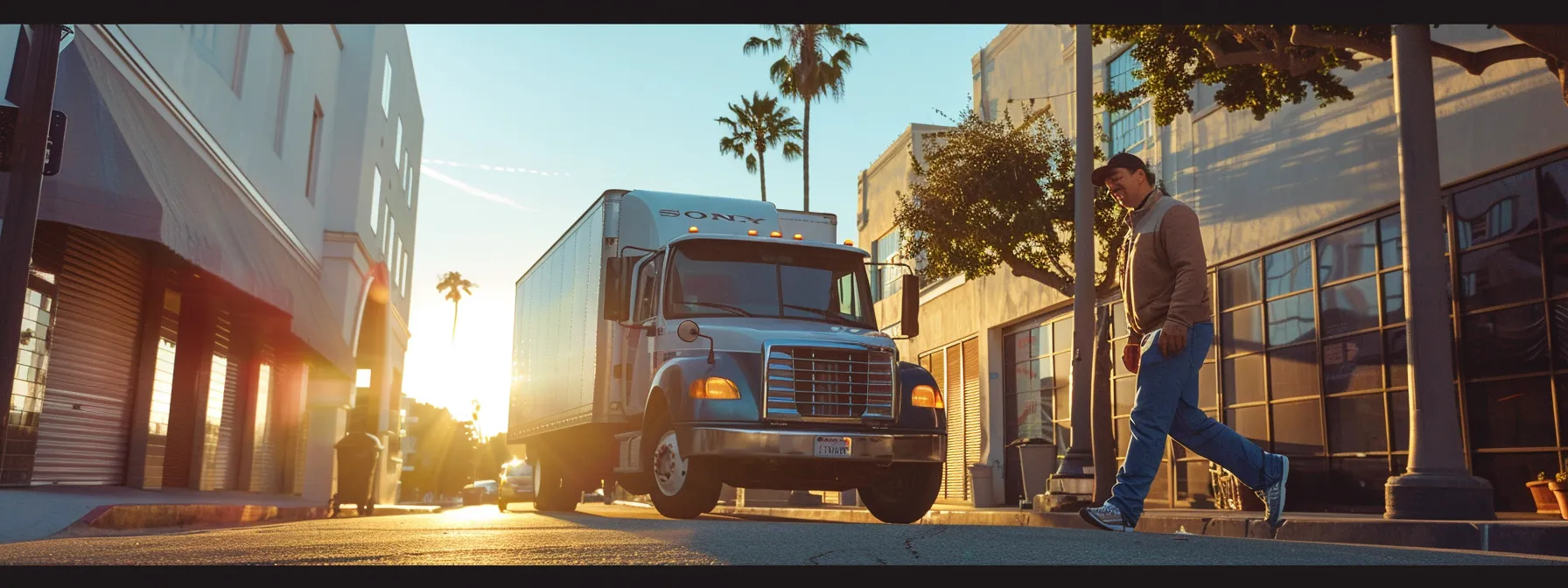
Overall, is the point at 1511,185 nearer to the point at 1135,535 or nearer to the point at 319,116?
the point at 1135,535

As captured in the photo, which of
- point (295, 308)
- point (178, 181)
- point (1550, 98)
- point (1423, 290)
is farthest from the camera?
point (295, 308)

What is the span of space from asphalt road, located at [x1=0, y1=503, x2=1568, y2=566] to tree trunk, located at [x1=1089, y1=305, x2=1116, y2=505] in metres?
7.47

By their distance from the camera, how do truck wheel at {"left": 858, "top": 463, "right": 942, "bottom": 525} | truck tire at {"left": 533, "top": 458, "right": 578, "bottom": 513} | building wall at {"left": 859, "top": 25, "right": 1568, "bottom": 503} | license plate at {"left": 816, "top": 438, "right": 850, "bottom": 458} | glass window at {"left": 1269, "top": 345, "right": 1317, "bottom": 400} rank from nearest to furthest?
license plate at {"left": 816, "top": 438, "right": 850, "bottom": 458}
truck wheel at {"left": 858, "top": 463, "right": 942, "bottom": 525}
building wall at {"left": 859, "top": 25, "right": 1568, "bottom": 503}
truck tire at {"left": 533, "top": 458, "right": 578, "bottom": 513}
glass window at {"left": 1269, "top": 345, "right": 1317, "bottom": 400}

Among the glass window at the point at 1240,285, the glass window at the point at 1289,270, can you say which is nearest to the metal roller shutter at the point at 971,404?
the glass window at the point at 1240,285

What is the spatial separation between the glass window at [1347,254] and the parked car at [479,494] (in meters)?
58.1

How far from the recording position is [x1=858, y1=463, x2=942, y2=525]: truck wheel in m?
10.9

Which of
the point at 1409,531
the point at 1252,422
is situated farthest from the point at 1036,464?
the point at 1409,531

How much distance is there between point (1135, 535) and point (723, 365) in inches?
177

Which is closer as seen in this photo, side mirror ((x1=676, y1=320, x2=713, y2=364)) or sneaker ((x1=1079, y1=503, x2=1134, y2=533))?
sneaker ((x1=1079, y1=503, x2=1134, y2=533))

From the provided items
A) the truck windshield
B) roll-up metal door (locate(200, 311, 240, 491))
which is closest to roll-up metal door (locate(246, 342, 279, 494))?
roll-up metal door (locate(200, 311, 240, 491))

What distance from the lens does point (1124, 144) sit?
21.0 metres

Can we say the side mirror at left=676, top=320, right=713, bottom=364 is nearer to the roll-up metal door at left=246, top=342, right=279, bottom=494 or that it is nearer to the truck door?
the truck door

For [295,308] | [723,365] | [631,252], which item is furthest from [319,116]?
[723,365]

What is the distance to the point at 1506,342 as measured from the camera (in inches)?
496
